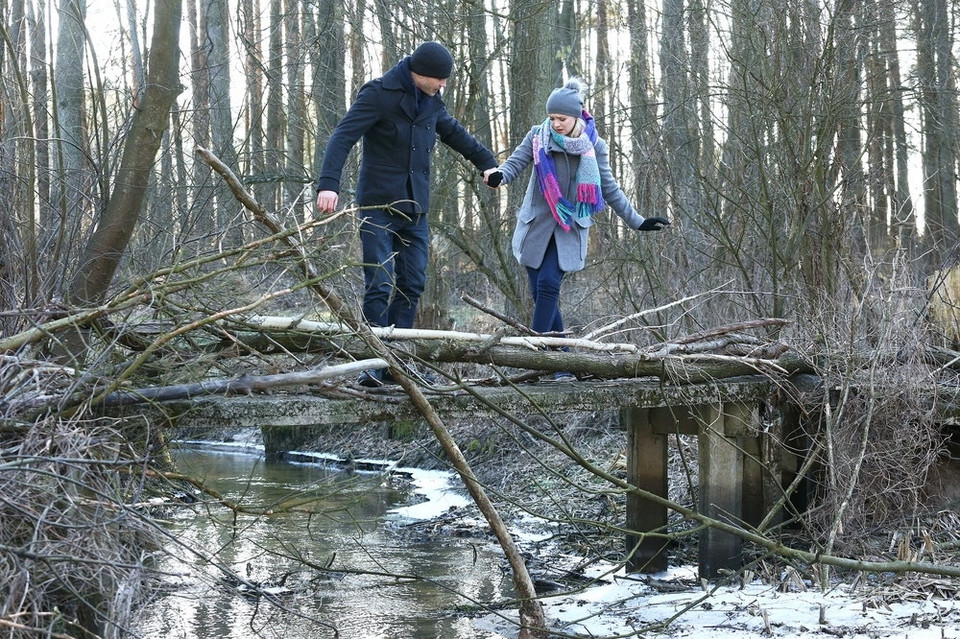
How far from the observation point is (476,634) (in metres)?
5.64

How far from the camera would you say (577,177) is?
21.7 ft

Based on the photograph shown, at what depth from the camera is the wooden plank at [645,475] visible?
715 centimetres

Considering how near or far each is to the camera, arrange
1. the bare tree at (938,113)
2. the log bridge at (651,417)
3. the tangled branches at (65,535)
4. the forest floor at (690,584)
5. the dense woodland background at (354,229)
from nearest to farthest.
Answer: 1. the tangled branches at (65,535)
2. the dense woodland background at (354,229)
3. the log bridge at (651,417)
4. the forest floor at (690,584)
5. the bare tree at (938,113)

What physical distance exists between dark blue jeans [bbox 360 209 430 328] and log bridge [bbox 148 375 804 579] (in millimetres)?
637

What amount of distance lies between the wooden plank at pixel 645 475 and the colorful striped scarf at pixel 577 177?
149 cm

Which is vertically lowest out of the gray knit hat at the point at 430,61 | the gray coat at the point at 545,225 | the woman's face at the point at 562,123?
the gray coat at the point at 545,225

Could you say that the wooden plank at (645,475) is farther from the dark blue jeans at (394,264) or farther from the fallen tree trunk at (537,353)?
the dark blue jeans at (394,264)

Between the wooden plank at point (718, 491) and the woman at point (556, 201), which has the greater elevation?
the woman at point (556, 201)

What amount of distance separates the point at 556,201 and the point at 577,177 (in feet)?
0.76

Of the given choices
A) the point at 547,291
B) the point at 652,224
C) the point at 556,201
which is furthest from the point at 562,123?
the point at 547,291

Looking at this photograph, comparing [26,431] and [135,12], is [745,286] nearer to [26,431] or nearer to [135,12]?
[135,12]

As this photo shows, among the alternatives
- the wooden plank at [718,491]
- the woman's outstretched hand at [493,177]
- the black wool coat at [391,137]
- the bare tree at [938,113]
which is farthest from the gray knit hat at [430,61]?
the bare tree at [938,113]

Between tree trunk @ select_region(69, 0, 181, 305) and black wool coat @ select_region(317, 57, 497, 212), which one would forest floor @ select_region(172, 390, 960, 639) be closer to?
black wool coat @ select_region(317, 57, 497, 212)

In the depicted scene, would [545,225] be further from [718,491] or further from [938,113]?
[938,113]
